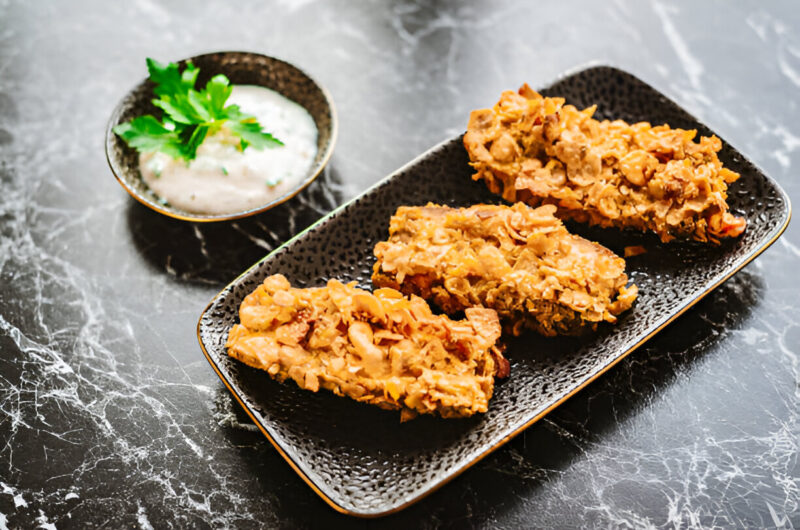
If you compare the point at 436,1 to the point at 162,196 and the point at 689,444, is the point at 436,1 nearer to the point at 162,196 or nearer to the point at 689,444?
the point at 162,196

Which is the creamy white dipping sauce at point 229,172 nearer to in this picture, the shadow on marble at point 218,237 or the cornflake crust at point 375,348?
the shadow on marble at point 218,237

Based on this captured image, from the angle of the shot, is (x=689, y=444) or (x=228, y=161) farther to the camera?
(x=228, y=161)

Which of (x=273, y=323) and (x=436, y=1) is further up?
(x=436, y=1)

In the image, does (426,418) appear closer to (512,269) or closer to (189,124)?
(512,269)

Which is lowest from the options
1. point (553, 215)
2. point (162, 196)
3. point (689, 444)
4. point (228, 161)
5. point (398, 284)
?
point (162, 196)

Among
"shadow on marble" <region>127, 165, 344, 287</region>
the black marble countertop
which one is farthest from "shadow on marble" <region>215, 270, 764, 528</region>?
"shadow on marble" <region>127, 165, 344, 287</region>

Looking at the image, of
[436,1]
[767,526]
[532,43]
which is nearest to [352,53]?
[436,1]

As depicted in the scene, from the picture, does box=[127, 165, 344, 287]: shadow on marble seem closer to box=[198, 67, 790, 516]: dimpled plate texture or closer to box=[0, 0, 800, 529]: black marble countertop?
box=[0, 0, 800, 529]: black marble countertop
